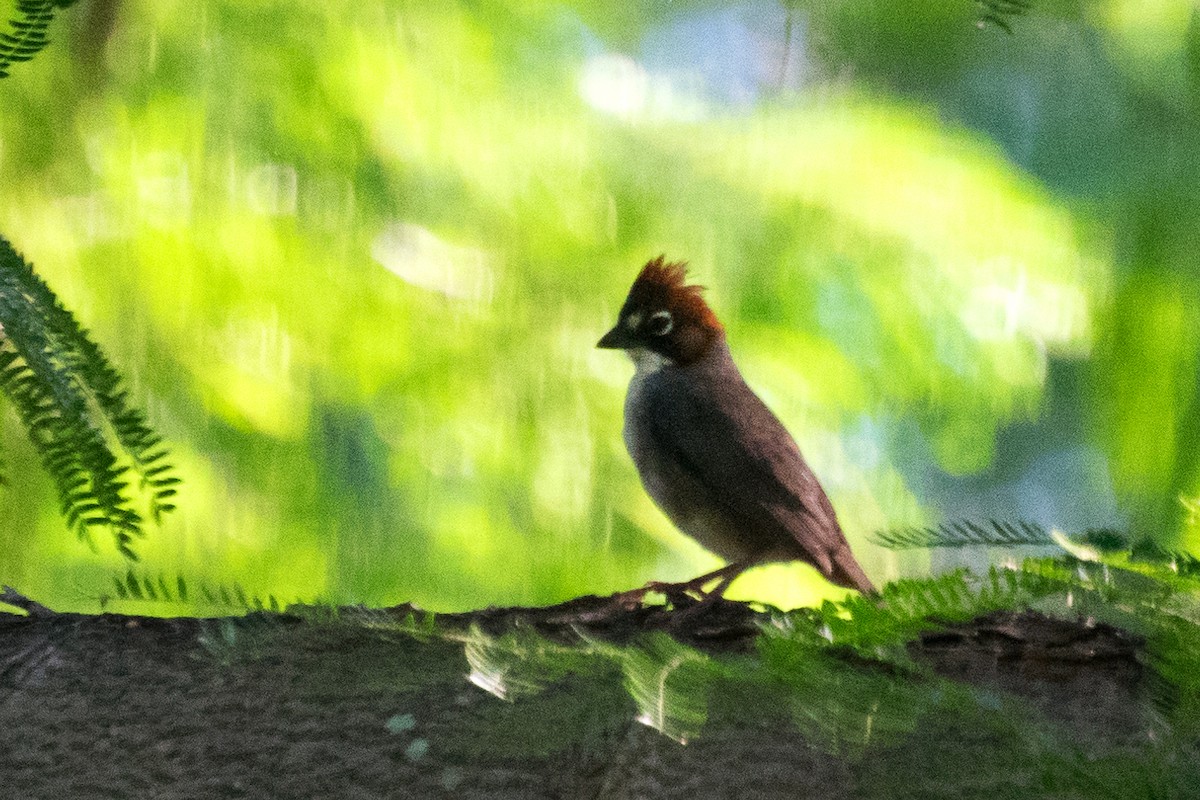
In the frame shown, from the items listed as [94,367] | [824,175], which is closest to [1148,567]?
[94,367]

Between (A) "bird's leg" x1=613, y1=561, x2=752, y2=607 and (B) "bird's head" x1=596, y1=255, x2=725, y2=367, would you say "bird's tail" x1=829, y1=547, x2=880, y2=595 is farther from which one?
(B) "bird's head" x1=596, y1=255, x2=725, y2=367

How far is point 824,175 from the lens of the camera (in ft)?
11.1

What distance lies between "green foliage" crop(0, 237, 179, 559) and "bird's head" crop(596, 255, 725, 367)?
165cm

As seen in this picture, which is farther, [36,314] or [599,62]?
[599,62]

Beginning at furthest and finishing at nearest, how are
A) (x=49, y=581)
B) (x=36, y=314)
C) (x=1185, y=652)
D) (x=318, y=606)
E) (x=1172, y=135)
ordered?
(x=1172, y=135) → (x=49, y=581) → (x=318, y=606) → (x=36, y=314) → (x=1185, y=652)

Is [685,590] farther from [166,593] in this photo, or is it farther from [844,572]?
[166,593]

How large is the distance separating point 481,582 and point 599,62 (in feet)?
5.16

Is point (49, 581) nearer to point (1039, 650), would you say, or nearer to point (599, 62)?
point (599, 62)

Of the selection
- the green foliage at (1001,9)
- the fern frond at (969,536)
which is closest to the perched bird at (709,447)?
the fern frond at (969,536)

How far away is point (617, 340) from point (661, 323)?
0.12 meters

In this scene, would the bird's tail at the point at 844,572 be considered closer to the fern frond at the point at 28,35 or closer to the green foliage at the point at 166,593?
the green foliage at the point at 166,593

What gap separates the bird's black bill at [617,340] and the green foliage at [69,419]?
1.65m

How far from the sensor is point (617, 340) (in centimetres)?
273

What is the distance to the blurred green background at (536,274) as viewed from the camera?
3176 millimetres
